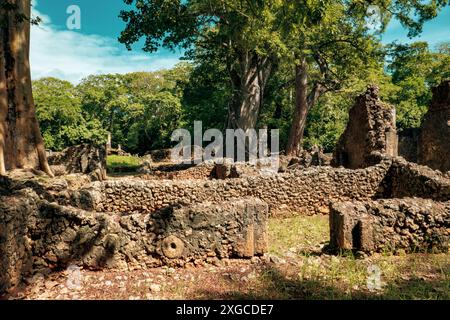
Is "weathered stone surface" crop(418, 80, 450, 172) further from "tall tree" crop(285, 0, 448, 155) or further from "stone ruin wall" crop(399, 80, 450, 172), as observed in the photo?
"tall tree" crop(285, 0, 448, 155)

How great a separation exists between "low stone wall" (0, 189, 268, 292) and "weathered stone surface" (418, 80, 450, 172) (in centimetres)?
1054

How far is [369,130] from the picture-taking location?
45.7 feet

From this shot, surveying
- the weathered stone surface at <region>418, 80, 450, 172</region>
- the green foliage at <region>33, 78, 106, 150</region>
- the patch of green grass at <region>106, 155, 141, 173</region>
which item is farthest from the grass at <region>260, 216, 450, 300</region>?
the green foliage at <region>33, 78, 106, 150</region>

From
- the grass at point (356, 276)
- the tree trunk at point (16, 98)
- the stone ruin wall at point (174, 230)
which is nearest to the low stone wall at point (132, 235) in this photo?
the stone ruin wall at point (174, 230)

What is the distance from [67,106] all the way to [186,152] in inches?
718

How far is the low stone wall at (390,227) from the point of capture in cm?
538

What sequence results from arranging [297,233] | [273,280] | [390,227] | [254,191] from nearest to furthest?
1. [273,280]
2. [390,227]
3. [297,233]
4. [254,191]

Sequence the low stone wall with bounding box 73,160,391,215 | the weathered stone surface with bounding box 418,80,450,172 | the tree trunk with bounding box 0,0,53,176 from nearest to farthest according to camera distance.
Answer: the low stone wall with bounding box 73,160,391,215, the tree trunk with bounding box 0,0,53,176, the weathered stone surface with bounding box 418,80,450,172

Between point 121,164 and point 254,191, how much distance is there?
79.2 ft

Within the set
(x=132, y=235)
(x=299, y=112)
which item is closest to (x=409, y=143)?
(x=299, y=112)

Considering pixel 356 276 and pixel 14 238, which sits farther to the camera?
pixel 356 276

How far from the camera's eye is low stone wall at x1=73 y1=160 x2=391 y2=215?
30.3ft

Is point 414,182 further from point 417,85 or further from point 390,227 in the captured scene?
point 417,85
